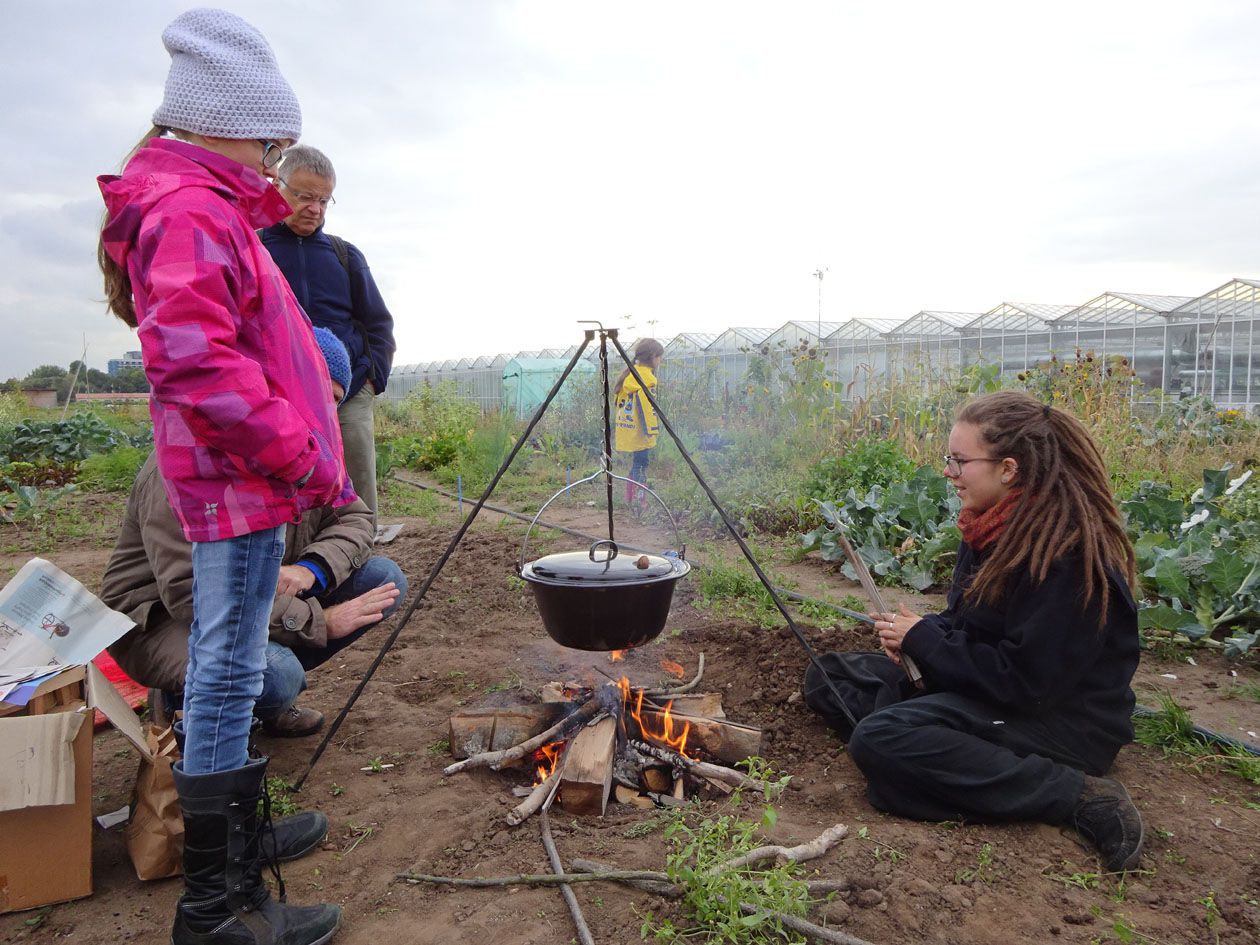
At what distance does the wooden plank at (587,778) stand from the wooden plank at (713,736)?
29 cm

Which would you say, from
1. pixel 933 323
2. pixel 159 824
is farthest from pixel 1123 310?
pixel 159 824

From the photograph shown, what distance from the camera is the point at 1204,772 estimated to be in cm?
270

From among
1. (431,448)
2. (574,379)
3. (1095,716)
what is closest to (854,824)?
(1095,716)

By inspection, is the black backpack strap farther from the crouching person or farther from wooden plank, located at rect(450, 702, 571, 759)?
wooden plank, located at rect(450, 702, 571, 759)

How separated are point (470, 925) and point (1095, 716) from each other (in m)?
1.86

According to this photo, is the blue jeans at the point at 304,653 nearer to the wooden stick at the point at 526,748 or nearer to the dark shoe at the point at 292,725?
the dark shoe at the point at 292,725

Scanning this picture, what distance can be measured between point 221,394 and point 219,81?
0.76 metres

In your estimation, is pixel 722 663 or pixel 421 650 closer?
pixel 722 663

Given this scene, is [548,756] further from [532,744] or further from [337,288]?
[337,288]

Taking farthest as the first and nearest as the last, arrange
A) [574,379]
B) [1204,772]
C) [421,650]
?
1. [574,379]
2. [421,650]
3. [1204,772]

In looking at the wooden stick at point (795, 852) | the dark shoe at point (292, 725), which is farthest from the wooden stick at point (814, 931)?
the dark shoe at point (292, 725)

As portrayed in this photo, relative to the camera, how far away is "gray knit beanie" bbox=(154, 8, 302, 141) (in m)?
1.89

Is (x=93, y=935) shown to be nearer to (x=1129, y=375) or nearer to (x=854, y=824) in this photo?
(x=854, y=824)

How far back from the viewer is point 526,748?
2859 millimetres
